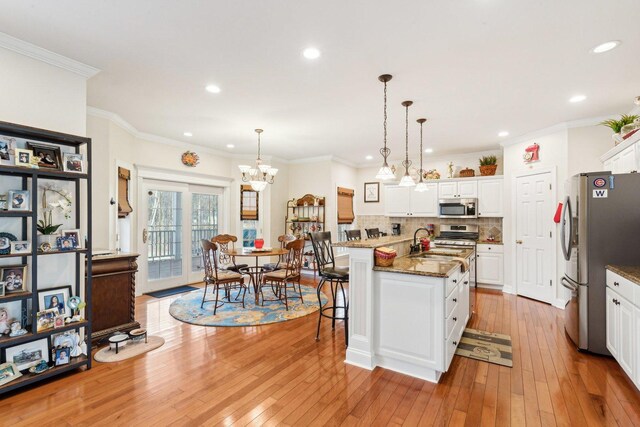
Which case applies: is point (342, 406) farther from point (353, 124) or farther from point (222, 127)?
point (222, 127)

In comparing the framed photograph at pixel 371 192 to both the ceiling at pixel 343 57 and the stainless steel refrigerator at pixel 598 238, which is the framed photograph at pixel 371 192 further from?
the stainless steel refrigerator at pixel 598 238

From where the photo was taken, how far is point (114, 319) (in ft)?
10.7

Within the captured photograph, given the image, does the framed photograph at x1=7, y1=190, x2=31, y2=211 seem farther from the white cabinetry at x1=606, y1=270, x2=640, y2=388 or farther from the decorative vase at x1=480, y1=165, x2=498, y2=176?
the decorative vase at x1=480, y1=165, x2=498, y2=176

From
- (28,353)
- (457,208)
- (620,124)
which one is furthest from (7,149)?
(457,208)

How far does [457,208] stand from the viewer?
5.96 metres

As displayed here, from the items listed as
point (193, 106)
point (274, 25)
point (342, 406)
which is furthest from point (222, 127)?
point (342, 406)

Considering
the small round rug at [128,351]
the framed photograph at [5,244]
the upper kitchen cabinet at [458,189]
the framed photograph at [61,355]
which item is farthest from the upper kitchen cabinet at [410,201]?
the framed photograph at [5,244]

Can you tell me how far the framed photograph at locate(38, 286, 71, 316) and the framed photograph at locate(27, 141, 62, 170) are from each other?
3.38 ft

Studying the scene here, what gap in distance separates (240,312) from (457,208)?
444 cm

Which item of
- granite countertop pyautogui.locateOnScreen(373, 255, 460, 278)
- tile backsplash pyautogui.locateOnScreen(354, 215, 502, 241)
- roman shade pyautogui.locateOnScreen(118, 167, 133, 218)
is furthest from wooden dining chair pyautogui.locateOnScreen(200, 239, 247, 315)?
tile backsplash pyautogui.locateOnScreen(354, 215, 502, 241)

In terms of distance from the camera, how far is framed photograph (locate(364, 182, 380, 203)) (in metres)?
7.56

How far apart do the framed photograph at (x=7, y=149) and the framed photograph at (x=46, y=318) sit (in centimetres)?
118

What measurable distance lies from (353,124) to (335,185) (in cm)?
241

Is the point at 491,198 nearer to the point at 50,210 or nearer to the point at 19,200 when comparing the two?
the point at 50,210
